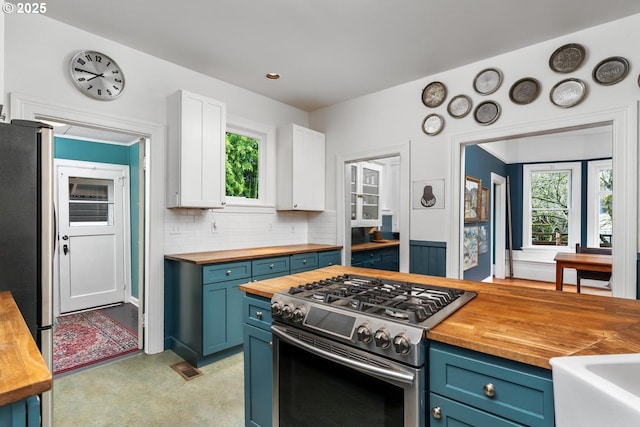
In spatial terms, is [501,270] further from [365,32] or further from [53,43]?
[53,43]

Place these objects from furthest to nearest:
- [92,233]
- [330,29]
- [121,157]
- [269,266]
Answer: [121,157]
[92,233]
[269,266]
[330,29]

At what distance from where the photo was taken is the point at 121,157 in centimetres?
480

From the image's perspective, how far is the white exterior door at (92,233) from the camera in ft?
14.0

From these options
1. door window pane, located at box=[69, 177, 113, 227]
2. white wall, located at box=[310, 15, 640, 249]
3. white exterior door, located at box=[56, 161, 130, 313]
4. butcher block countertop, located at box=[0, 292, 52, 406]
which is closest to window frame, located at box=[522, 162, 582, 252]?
white wall, located at box=[310, 15, 640, 249]

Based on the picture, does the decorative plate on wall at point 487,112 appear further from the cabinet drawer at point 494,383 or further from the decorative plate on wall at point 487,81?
the cabinet drawer at point 494,383

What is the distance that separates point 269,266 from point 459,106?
2440 millimetres

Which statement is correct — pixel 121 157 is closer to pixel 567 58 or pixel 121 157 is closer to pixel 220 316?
pixel 220 316

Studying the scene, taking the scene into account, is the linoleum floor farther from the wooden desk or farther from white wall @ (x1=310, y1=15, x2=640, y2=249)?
the wooden desk

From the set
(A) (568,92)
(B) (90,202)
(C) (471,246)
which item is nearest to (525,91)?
(A) (568,92)

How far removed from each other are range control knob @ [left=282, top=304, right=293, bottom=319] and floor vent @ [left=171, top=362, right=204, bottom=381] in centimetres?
158

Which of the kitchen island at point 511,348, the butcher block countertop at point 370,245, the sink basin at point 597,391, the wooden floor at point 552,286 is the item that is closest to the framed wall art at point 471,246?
the wooden floor at point 552,286

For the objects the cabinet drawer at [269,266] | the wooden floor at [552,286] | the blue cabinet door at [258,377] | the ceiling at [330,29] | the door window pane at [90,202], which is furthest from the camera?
the wooden floor at [552,286]

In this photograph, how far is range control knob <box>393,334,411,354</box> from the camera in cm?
114

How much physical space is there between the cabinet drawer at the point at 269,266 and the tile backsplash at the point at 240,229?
0.62m
